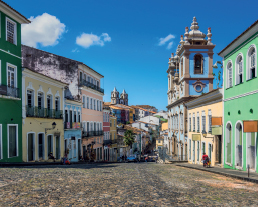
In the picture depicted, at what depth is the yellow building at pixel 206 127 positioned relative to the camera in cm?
2102

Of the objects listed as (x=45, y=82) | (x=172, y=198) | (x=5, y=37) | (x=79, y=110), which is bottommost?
(x=172, y=198)

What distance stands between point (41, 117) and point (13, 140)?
4.23 m

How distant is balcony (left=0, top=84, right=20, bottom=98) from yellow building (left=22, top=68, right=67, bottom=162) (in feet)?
4.22

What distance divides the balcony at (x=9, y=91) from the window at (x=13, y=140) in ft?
6.16

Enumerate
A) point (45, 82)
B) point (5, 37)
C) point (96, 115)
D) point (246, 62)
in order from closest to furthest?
point (246, 62) → point (5, 37) → point (45, 82) → point (96, 115)

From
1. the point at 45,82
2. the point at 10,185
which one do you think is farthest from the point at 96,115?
the point at 10,185

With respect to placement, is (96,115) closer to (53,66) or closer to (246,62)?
(53,66)

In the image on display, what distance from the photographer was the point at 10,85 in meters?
18.9

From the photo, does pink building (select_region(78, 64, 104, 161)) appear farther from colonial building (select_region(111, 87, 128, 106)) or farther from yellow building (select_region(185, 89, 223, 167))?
colonial building (select_region(111, 87, 128, 106))

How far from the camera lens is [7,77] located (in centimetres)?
1839

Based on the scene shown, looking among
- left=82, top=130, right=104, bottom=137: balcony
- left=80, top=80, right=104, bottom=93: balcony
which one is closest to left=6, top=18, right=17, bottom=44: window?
left=80, top=80, right=104, bottom=93: balcony

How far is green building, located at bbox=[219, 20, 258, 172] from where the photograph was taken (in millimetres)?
14781

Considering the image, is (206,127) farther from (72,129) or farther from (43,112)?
(72,129)

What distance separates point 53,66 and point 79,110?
226 inches
